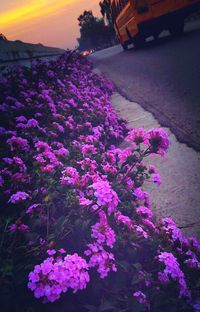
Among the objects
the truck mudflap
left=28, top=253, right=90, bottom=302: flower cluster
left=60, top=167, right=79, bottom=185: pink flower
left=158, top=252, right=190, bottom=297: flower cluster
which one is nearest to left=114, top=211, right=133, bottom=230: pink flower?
left=158, top=252, right=190, bottom=297: flower cluster

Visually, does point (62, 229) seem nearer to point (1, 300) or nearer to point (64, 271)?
point (64, 271)

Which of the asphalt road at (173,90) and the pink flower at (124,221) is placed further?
the asphalt road at (173,90)

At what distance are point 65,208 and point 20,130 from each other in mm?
1674

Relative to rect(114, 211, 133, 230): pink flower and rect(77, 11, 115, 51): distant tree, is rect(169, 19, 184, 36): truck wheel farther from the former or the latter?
rect(77, 11, 115, 51): distant tree

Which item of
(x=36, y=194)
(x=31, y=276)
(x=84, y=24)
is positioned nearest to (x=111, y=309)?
(x=31, y=276)

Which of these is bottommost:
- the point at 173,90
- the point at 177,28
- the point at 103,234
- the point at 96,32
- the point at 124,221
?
the point at 96,32

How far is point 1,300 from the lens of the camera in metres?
1.67

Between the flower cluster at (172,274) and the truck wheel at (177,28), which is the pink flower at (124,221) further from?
the truck wheel at (177,28)

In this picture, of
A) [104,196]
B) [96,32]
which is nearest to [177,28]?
[104,196]

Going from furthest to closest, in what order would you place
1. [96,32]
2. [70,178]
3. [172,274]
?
[96,32], [70,178], [172,274]

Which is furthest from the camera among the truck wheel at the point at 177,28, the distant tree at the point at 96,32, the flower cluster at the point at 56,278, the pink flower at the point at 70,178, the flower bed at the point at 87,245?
the distant tree at the point at 96,32

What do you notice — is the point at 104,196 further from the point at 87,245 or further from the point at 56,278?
the point at 56,278

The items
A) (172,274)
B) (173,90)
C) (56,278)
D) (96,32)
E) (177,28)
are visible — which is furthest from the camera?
(96,32)

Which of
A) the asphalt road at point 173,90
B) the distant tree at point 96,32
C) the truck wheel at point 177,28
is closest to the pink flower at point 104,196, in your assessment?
the asphalt road at point 173,90
